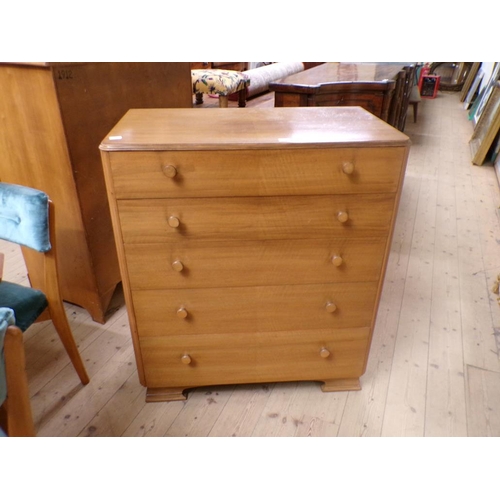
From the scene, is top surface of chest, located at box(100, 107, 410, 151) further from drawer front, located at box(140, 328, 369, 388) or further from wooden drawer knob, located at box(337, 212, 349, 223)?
drawer front, located at box(140, 328, 369, 388)

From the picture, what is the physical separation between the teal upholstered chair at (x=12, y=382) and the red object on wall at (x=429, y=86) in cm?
788

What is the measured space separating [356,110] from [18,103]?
1270 millimetres

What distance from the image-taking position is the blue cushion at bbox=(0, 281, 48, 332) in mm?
1305

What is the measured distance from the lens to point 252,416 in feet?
4.87

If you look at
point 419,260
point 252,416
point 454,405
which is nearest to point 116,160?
point 252,416

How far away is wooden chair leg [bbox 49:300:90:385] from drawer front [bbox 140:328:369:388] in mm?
320

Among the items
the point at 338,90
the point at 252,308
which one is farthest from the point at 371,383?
the point at 338,90

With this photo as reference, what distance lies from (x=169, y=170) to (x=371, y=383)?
122 cm

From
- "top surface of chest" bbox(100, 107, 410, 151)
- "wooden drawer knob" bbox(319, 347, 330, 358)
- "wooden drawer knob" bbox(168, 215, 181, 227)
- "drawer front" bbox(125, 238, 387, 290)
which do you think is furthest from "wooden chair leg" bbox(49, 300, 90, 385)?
"wooden drawer knob" bbox(319, 347, 330, 358)

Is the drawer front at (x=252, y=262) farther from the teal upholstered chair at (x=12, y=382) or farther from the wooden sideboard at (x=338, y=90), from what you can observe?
the wooden sideboard at (x=338, y=90)

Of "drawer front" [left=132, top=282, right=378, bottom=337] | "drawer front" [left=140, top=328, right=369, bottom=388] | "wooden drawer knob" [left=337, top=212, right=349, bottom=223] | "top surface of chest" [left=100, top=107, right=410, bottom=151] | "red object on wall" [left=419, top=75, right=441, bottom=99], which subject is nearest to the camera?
"top surface of chest" [left=100, top=107, right=410, bottom=151]

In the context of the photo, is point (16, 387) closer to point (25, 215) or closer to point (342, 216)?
point (25, 215)

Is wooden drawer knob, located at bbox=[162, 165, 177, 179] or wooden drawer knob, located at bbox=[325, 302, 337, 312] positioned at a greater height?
wooden drawer knob, located at bbox=[162, 165, 177, 179]

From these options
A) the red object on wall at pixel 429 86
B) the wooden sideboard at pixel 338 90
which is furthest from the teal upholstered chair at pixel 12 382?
the red object on wall at pixel 429 86
